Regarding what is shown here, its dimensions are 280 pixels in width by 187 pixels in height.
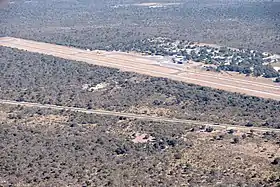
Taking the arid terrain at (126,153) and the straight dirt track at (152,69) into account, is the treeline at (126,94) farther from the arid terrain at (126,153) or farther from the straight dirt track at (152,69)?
the arid terrain at (126,153)

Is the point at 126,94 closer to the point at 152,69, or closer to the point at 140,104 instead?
the point at 140,104

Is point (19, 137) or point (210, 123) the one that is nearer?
point (19, 137)

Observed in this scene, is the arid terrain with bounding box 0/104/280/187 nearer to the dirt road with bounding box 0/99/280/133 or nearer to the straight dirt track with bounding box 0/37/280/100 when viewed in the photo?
the dirt road with bounding box 0/99/280/133

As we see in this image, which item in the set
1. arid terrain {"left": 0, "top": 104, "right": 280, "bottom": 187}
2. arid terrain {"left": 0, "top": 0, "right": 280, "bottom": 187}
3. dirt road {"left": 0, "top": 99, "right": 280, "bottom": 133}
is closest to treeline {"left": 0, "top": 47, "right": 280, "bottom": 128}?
arid terrain {"left": 0, "top": 0, "right": 280, "bottom": 187}

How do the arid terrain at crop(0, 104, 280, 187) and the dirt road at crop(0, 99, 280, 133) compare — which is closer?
the arid terrain at crop(0, 104, 280, 187)

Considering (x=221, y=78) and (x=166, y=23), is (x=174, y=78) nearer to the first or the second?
(x=221, y=78)

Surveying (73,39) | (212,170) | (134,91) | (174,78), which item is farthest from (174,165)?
(73,39)

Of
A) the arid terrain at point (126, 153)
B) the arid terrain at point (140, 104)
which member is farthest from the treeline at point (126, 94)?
the arid terrain at point (126, 153)

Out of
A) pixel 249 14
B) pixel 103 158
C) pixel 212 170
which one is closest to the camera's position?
pixel 212 170
